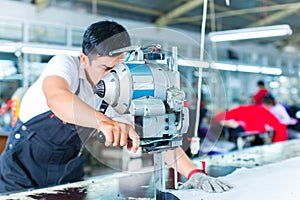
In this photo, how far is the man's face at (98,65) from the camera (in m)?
1.07

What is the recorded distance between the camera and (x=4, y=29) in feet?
21.0

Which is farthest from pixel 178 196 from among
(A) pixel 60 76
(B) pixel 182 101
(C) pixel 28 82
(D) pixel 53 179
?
(C) pixel 28 82

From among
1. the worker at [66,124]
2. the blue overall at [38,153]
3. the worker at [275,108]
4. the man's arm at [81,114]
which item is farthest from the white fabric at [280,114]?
the man's arm at [81,114]

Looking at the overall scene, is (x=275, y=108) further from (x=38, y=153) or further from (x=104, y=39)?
(x=104, y=39)

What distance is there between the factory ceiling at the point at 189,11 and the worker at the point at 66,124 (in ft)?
20.3

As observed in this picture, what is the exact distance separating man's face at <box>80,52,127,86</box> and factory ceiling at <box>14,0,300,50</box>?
251 inches

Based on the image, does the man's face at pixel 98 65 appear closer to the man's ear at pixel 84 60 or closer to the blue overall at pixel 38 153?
the man's ear at pixel 84 60

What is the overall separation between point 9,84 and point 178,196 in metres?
5.76

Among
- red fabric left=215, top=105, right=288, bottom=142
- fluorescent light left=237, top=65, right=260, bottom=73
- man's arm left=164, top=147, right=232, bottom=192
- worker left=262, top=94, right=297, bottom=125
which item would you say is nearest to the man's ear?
man's arm left=164, top=147, right=232, bottom=192

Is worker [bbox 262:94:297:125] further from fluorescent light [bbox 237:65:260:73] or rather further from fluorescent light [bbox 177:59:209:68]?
fluorescent light [bbox 177:59:209:68]

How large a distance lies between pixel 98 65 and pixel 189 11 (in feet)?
27.1

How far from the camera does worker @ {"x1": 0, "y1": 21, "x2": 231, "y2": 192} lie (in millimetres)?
928

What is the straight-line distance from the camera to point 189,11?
9.05 meters

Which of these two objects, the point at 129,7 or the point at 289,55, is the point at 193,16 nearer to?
the point at 129,7
